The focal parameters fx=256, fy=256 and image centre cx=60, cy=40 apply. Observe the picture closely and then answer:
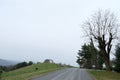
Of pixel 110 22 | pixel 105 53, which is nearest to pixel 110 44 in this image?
pixel 105 53

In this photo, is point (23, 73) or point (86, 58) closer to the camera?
point (23, 73)

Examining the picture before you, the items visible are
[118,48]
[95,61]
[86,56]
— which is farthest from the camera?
[86,56]

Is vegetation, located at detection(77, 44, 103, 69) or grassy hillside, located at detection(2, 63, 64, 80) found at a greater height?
vegetation, located at detection(77, 44, 103, 69)

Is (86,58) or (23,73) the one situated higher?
(86,58)

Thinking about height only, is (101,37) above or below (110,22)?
below

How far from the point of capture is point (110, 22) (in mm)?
63750

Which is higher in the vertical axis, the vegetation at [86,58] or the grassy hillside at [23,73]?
the vegetation at [86,58]

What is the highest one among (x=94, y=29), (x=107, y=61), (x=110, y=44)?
(x=94, y=29)

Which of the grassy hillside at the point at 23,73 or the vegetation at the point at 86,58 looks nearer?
the grassy hillside at the point at 23,73

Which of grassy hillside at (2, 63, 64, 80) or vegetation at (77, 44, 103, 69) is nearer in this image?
grassy hillside at (2, 63, 64, 80)

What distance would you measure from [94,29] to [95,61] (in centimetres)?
3359

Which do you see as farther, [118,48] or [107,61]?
[118,48]

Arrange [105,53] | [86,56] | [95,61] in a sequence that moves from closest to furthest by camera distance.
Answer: [105,53] < [95,61] < [86,56]

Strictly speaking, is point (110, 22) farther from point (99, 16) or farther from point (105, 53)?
point (105, 53)
